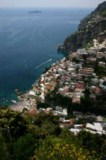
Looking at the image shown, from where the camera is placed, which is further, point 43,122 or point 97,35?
point 97,35

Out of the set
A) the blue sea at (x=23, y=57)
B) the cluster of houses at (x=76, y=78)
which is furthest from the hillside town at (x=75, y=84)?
the blue sea at (x=23, y=57)

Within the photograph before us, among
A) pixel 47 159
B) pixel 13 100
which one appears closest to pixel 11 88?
pixel 13 100

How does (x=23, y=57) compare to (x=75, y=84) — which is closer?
(x=75, y=84)

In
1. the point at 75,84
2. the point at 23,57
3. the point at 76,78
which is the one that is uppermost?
the point at 76,78

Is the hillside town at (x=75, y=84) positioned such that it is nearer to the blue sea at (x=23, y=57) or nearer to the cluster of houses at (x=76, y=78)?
the cluster of houses at (x=76, y=78)

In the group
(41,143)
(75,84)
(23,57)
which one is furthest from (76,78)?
(23,57)

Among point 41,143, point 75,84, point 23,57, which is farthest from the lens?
point 23,57

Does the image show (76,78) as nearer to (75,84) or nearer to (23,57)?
(75,84)

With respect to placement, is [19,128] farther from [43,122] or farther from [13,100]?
[13,100]
